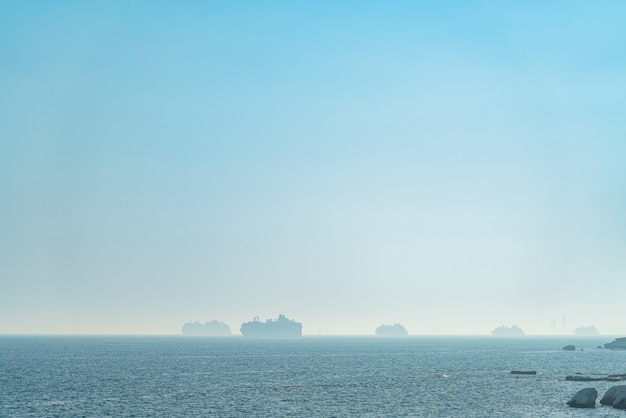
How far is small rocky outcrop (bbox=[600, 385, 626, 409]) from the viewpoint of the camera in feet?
301

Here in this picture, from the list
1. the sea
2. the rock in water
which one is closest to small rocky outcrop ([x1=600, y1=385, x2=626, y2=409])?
the sea

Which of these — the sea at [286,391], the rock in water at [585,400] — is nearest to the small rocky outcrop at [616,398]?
the sea at [286,391]

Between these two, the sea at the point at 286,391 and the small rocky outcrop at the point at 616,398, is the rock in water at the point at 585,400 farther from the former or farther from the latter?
the small rocky outcrop at the point at 616,398

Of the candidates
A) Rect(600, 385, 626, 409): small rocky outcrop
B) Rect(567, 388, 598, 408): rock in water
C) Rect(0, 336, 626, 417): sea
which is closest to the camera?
Rect(0, 336, 626, 417): sea

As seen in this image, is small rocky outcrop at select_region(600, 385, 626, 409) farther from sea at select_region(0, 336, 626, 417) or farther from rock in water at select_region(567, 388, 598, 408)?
rock in water at select_region(567, 388, 598, 408)

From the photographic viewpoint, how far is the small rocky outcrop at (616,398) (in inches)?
3617

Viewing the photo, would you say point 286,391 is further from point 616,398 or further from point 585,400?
point 616,398

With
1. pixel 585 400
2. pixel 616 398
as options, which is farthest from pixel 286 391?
pixel 616 398

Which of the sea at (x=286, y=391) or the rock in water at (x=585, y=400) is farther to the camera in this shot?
the rock in water at (x=585, y=400)

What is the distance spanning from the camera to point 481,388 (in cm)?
11719

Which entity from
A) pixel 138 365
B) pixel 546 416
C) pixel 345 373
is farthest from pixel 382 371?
pixel 546 416

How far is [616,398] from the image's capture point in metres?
93.1

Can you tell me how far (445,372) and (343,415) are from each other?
2980 inches

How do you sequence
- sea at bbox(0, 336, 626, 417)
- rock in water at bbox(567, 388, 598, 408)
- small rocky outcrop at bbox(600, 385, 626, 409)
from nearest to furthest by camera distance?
sea at bbox(0, 336, 626, 417), rock in water at bbox(567, 388, 598, 408), small rocky outcrop at bbox(600, 385, 626, 409)
